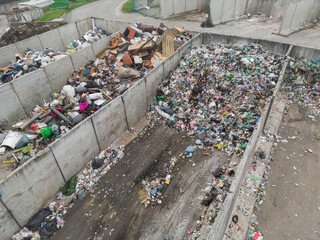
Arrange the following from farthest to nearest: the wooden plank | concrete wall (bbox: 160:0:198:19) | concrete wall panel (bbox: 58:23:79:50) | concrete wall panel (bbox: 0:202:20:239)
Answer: concrete wall (bbox: 160:0:198:19) < concrete wall panel (bbox: 58:23:79:50) < the wooden plank < concrete wall panel (bbox: 0:202:20:239)

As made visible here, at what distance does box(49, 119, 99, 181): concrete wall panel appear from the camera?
5254 mm

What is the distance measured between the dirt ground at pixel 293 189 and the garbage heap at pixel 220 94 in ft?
3.84

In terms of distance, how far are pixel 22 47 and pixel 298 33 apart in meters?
15.5

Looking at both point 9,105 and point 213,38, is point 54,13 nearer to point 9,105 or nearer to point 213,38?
point 9,105

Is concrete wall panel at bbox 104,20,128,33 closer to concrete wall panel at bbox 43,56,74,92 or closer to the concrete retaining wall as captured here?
concrete wall panel at bbox 43,56,74,92

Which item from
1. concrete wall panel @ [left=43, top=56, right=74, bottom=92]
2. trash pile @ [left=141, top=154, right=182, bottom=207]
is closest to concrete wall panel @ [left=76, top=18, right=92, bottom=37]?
concrete wall panel @ [left=43, top=56, right=74, bottom=92]

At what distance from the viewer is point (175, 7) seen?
16.7 metres

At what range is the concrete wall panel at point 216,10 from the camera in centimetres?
1366

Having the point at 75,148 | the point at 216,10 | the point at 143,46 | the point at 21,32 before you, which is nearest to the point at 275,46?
the point at 143,46

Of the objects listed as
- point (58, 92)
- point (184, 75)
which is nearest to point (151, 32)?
point (184, 75)

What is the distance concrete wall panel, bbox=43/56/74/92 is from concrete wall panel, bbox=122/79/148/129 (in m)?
3.87

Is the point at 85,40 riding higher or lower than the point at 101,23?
lower

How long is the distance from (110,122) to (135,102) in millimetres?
1297

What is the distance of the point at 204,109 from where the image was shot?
7.56m
